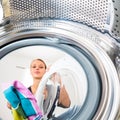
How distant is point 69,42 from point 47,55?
71 mm

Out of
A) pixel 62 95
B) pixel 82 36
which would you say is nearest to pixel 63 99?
pixel 62 95

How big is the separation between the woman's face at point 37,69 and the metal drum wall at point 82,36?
0.06 meters

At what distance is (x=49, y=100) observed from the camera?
722mm

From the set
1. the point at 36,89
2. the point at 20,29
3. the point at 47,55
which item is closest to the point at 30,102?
the point at 36,89

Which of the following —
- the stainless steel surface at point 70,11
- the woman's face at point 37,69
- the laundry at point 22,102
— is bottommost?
the laundry at point 22,102

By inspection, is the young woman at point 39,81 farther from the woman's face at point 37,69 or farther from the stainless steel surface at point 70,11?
the stainless steel surface at point 70,11

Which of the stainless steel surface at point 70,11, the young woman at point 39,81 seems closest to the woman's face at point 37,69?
the young woman at point 39,81

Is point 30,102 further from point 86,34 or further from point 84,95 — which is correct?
point 86,34

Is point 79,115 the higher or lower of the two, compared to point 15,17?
lower

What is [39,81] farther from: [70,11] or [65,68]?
[70,11]

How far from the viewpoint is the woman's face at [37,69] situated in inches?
30.2

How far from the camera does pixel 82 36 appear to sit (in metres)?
0.83

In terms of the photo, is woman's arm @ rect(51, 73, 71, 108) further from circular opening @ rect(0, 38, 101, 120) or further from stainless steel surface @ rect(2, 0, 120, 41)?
stainless steel surface @ rect(2, 0, 120, 41)

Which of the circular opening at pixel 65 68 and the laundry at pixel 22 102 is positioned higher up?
the circular opening at pixel 65 68
